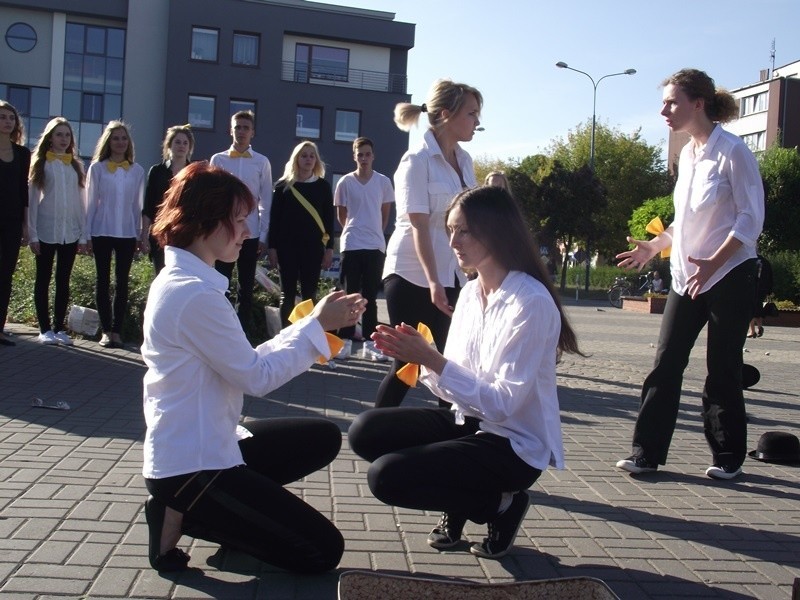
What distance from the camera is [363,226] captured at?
10125 millimetres

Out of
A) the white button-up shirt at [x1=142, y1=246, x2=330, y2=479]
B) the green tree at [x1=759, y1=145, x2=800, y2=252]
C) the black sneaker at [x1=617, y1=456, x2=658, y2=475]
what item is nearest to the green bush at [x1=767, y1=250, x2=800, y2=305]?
the green tree at [x1=759, y1=145, x2=800, y2=252]

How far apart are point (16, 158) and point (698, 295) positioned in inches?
262

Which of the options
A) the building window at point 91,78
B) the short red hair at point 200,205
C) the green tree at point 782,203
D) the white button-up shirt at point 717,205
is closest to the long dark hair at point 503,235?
the short red hair at point 200,205

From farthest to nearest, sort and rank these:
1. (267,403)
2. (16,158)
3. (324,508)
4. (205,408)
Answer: (16,158) → (267,403) → (324,508) → (205,408)

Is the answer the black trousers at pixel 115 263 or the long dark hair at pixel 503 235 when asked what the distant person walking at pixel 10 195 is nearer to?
the black trousers at pixel 115 263

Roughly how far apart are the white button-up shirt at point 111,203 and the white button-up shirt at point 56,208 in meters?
0.12

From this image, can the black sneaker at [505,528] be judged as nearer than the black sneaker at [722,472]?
Yes

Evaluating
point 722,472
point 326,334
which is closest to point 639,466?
point 722,472

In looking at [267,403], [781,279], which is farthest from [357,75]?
[267,403]

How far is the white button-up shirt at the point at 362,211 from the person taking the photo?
1006cm

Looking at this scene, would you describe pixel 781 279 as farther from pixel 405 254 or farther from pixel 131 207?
pixel 405 254

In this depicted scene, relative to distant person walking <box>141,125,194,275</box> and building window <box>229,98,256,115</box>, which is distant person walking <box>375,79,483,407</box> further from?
building window <box>229,98,256,115</box>

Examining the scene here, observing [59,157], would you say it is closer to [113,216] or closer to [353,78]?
[113,216]

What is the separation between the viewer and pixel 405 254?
5.25m
